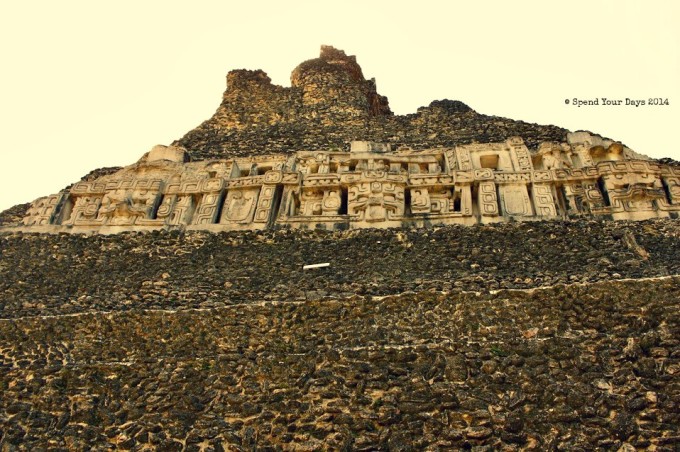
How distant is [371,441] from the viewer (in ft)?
15.0

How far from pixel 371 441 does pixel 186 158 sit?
7297 mm

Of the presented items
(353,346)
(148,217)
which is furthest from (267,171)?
(353,346)

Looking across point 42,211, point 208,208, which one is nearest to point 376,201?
point 208,208

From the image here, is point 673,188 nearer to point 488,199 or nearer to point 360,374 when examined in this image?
point 488,199

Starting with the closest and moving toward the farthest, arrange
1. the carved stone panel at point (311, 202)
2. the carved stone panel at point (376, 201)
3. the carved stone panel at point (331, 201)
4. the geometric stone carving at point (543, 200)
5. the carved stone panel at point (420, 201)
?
the geometric stone carving at point (543, 200) → the carved stone panel at point (376, 201) → the carved stone panel at point (420, 201) → the carved stone panel at point (331, 201) → the carved stone panel at point (311, 202)

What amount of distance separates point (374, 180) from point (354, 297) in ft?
10.1

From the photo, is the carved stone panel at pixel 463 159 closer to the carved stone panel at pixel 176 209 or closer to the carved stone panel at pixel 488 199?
the carved stone panel at pixel 488 199

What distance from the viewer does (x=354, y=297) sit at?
633 centimetres

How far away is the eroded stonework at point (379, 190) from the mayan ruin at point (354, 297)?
36mm

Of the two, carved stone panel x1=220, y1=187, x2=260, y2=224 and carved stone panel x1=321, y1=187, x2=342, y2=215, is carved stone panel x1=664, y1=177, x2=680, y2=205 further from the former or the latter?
carved stone panel x1=220, y1=187, x2=260, y2=224

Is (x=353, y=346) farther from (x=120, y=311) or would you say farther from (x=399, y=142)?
(x=399, y=142)

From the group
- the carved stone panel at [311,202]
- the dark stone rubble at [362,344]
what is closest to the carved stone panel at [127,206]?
the dark stone rubble at [362,344]

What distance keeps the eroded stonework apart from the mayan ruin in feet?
0.12

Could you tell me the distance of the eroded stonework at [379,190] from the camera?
841 cm
